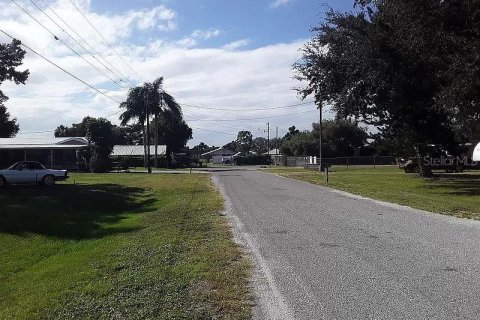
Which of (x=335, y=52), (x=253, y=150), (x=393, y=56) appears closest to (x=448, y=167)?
(x=335, y=52)

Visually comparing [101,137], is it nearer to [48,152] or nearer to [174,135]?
[48,152]

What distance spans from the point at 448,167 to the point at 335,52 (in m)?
25.6

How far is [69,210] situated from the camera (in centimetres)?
2173

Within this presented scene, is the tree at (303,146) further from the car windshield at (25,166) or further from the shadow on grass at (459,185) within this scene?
the car windshield at (25,166)

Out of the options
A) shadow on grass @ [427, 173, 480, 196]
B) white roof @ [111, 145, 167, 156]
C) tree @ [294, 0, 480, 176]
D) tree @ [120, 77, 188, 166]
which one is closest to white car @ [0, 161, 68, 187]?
tree @ [294, 0, 480, 176]

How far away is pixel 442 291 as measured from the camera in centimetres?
708

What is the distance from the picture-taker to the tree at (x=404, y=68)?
76.0 ft

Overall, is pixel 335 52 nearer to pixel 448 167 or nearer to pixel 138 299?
pixel 448 167

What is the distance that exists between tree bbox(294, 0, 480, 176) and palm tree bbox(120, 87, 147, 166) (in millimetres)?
41741

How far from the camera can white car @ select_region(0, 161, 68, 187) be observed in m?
31.2

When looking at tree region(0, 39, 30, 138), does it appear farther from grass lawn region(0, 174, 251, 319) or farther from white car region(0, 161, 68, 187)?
grass lawn region(0, 174, 251, 319)

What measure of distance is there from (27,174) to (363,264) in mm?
26981

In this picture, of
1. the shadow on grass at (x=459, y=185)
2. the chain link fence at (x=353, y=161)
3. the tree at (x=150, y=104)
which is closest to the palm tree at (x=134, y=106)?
the tree at (x=150, y=104)

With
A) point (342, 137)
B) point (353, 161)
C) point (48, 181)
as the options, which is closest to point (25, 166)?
point (48, 181)
